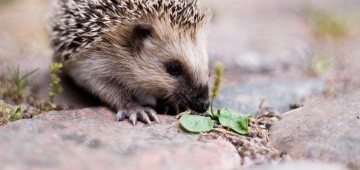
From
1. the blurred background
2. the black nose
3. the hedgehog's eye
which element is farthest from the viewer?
the blurred background

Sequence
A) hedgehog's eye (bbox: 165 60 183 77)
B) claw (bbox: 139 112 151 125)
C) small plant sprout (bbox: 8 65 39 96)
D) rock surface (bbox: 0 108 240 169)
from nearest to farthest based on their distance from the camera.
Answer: rock surface (bbox: 0 108 240 169)
claw (bbox: 139 112 151 125)
hedgehog's eye (bbox: 165 60 183 77)
small plant sprout (bbox: 8 65 39 96)

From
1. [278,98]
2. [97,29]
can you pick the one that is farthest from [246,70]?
[97,29]

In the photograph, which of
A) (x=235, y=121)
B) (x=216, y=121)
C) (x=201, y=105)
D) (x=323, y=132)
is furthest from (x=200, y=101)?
(x=323, y=132)

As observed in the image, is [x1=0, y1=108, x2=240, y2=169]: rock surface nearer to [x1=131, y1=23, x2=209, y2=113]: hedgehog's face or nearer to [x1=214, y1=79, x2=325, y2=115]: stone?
[x1=131, y1=23, x2=209, y2=113]: hedgehog's face

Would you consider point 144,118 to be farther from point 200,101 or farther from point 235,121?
point 235,121

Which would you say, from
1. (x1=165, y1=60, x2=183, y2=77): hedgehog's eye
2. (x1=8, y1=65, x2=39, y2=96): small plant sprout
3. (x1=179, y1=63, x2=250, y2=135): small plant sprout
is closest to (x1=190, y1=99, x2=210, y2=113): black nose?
(x1=179, y1=63, x2=250, y2=135): small plant sprout

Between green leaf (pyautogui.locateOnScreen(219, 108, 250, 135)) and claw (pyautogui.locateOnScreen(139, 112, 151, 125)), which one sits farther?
claw (pyautogui.locateOnScreen(139, 112, 151, 125))

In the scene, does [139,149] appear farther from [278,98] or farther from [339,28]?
[339,28]
